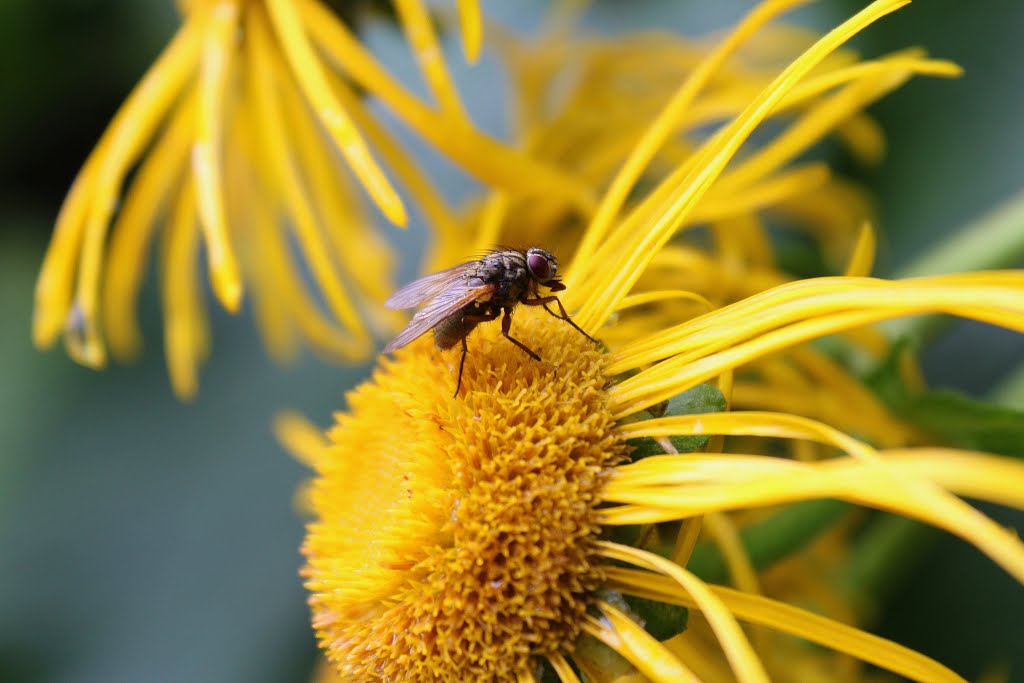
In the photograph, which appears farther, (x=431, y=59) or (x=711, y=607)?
A: (x=431, y=59)

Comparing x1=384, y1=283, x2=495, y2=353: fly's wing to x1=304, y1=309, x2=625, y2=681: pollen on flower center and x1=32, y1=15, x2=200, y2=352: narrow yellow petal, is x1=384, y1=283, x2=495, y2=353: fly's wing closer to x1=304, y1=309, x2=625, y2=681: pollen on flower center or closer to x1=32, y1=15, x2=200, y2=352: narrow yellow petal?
x1=304, y1=309, x2=625, y2=681: pollen on flower center

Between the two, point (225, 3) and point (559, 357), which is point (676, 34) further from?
point (559, 357)

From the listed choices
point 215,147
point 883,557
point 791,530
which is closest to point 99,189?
point 215,147

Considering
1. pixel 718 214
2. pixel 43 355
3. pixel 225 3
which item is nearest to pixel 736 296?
pixel 718 214

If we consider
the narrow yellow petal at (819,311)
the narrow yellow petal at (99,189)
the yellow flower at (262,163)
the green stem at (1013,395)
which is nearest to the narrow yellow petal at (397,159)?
the yellow flower at (262,163)

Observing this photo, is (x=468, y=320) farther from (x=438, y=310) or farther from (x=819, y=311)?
(x=819, y=311)

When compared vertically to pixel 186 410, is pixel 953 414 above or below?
above

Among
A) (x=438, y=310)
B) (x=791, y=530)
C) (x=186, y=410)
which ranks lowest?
(x=186, y=410)
